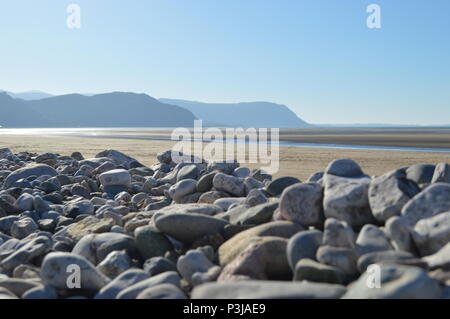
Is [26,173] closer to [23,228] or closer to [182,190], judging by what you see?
[23,228]

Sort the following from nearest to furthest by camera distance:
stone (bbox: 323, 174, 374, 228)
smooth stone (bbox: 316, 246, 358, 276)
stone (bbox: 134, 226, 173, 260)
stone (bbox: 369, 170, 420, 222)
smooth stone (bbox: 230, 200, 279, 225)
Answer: smooth stone (bbox: 316, 246, 358, 276)
stone (bbox: 369, 170, 420, 222)
stone (bbox: 323, 174, 374, 228)
stone (bbox: 134, 226, 173, 260)
smooth stone (bbox: 230, 200, 279, 225)

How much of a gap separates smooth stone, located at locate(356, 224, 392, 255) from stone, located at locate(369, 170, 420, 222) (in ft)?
1.34

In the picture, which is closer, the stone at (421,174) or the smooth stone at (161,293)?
the smooth stone at (161,293)

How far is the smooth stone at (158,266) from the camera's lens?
396cm

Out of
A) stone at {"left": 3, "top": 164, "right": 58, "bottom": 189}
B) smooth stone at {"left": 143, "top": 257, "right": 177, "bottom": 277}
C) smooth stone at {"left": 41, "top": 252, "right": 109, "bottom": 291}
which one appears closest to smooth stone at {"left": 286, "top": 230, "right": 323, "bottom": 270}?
smooth stone at {"left": 143, "top": 257, "right": 177, "bottom": 277}

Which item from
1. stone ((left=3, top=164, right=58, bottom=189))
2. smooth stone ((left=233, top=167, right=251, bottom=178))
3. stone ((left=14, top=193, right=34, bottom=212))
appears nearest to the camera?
stone ((left=14, top=193, right=34, bottom=212))

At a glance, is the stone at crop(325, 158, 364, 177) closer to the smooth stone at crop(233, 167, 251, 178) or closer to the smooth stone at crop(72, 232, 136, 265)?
the smooth stone at crop(72, 232, 136, 265)

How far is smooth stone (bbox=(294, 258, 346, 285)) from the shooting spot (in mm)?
3156

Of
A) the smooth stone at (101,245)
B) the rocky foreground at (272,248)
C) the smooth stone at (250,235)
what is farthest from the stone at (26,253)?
the smooth stone at (250,235)

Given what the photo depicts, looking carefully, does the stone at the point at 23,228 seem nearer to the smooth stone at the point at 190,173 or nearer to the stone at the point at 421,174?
the smooth stone at the point at 190,173

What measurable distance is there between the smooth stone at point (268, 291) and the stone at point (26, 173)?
794cm
